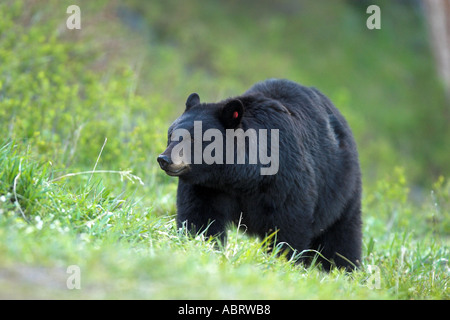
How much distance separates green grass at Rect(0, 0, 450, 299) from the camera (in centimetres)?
366

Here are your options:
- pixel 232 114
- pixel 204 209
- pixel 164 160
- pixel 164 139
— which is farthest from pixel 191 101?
pixel 164 139

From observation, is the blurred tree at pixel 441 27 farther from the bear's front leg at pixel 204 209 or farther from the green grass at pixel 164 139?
the bear's front leg at pixel 204 209

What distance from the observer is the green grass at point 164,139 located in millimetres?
3656

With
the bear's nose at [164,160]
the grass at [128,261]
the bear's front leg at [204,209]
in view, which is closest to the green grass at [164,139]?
the grass at [128,261]

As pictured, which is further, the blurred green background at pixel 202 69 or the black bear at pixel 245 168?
the blurred green background at pixel 202 69

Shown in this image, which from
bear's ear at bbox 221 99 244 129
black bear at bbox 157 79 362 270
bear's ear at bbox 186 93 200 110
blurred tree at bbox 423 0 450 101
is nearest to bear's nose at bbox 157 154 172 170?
black bear at bbox 157 79 362 270

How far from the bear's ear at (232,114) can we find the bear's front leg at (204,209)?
604 mm

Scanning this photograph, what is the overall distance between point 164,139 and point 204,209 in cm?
322

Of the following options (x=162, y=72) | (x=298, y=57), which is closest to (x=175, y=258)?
(x=162, y=72)

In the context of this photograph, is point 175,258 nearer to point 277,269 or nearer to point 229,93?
point 277,269

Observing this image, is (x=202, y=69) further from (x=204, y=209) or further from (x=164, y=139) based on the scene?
(x=204, y=209)
